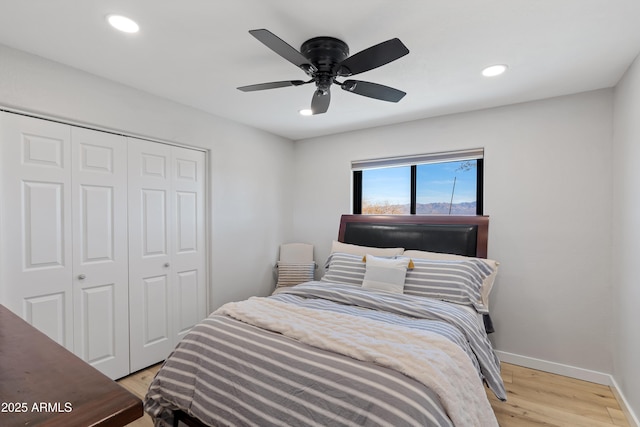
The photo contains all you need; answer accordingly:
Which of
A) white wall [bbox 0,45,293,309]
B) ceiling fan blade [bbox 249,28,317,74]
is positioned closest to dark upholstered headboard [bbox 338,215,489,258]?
white wall [bbox 0,45,293,309]

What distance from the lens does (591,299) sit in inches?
100

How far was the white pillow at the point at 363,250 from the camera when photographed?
3.00 meters

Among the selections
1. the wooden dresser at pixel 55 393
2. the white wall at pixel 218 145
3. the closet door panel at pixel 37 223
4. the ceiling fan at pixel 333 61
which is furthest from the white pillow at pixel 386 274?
the closet door panel at pixel 37 223

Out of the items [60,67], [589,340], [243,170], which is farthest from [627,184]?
[60,67]

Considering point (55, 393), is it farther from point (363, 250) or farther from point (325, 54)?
point (363, 250)

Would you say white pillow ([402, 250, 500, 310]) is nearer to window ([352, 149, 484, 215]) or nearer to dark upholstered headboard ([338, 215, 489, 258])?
dark upholstered headboard ([338, 215, 489, 258])

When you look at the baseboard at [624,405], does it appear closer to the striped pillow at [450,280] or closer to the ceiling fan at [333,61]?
the striped pillow at [450,280]

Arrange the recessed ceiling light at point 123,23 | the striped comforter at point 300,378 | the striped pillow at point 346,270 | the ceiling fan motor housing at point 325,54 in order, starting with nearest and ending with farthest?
the striped comforter at point 300,378, the recessed ceiling light at point 123,23, the ceiling fan motor housing at point 325,54, the striped pillow at point 346,270

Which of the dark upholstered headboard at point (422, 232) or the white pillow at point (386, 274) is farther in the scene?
the dark upholstered headboard at point (422, 232)

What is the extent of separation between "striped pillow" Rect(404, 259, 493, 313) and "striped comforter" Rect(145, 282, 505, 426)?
0.81 feet

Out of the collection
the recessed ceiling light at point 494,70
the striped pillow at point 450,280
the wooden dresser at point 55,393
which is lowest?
the striped pillow at point 450,280

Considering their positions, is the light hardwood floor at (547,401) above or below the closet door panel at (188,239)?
below

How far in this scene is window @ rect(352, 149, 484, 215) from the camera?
3.19 metres

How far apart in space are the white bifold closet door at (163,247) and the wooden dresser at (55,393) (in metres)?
2.18
